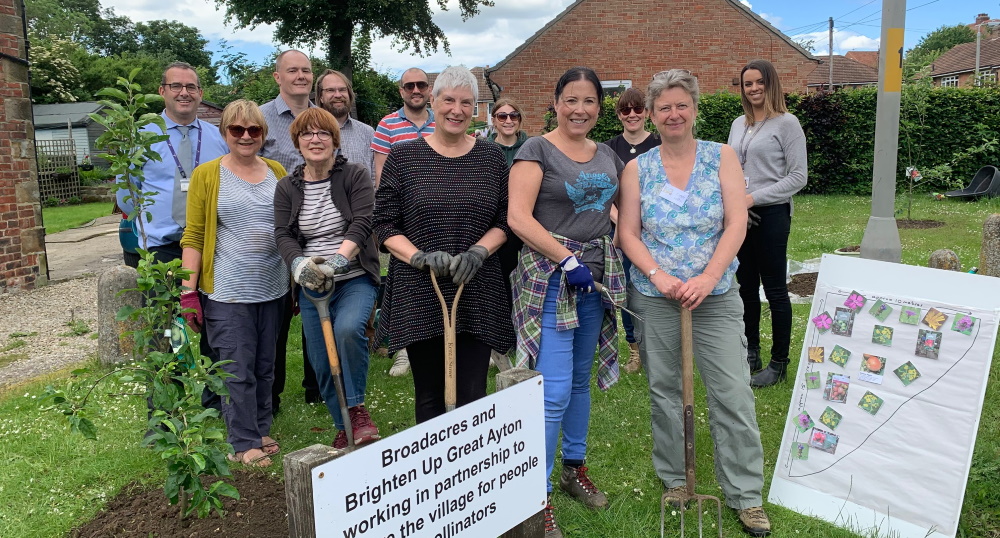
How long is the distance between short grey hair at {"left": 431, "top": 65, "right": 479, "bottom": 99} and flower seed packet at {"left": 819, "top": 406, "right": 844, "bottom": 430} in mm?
2222

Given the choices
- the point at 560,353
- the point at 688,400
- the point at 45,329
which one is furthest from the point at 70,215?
the point at 688,400

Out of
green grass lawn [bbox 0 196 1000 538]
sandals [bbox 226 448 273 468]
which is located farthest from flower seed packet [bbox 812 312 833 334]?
sandals [bbox 226 448 273 468]

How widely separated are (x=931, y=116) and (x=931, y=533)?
57.0 ft

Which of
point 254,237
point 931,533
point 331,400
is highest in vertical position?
point 254,237

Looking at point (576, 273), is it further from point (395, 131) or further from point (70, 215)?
point (70, 215)

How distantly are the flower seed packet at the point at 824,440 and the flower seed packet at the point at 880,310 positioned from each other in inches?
23.4

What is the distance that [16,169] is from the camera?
977 centimetres

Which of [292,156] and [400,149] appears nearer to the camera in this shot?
[400,149]

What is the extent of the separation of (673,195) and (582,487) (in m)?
1.49

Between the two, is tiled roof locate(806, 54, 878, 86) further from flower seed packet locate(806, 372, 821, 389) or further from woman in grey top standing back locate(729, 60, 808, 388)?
flower seed packet locate(806, 372, 821, 389)

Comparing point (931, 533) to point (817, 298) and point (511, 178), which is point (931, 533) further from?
point (511, 178)

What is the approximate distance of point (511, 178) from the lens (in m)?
3.23

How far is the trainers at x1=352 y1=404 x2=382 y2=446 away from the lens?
13.9 feet

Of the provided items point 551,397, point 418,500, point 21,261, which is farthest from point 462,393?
point 21,261
